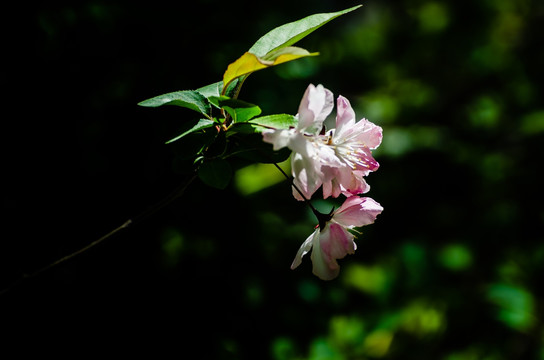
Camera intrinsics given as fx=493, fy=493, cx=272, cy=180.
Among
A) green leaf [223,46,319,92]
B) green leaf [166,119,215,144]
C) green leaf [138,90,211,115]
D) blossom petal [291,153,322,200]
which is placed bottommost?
blossom petal [291,153,322,200]

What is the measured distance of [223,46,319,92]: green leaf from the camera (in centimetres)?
49

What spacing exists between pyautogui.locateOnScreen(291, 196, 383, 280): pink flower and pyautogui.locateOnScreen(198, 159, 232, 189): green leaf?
17 centimetres

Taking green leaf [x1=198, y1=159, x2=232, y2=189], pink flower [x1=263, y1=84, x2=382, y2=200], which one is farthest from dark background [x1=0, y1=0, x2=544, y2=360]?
pink flower [x1=263, y1=84, x2=382, y2=200]

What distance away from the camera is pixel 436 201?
2.63 meters

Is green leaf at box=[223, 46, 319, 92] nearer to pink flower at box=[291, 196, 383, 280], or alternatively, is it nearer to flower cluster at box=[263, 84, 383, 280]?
flower cluster at box=[263, 84, 383, 280]

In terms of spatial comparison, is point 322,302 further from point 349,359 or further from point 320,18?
point 320,18

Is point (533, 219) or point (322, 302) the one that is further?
point (533, 219)

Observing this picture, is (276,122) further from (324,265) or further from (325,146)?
(324,265)

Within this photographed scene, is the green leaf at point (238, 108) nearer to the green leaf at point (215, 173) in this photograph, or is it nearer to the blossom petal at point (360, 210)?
the green leaf at point (215, 173)

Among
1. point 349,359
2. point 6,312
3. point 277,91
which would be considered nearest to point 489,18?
point 277,91

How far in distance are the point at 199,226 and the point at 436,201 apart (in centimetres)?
162

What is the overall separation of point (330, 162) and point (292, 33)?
0.15 m

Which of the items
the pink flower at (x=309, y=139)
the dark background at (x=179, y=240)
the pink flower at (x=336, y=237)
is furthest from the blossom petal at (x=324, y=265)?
the dark background at (x=179, y=240)

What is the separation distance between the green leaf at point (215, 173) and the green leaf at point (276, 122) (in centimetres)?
6
